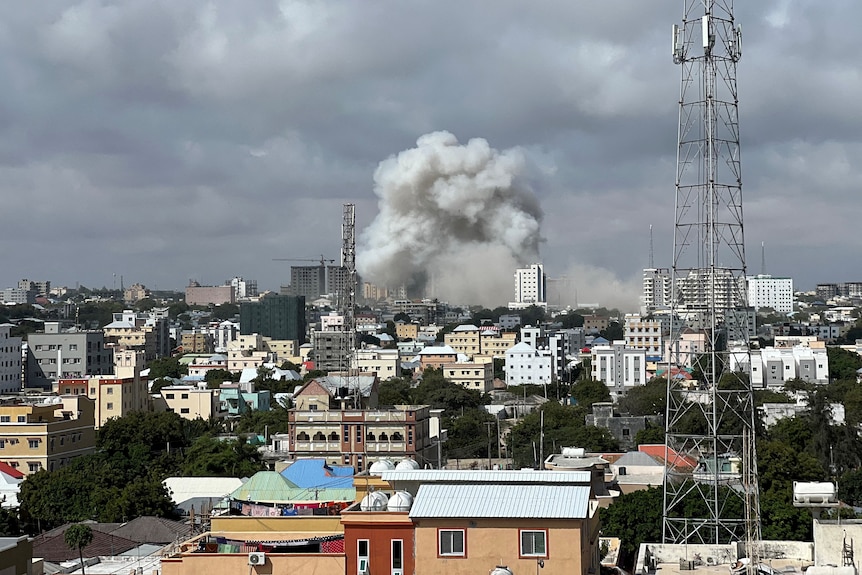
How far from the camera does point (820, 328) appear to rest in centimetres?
10381

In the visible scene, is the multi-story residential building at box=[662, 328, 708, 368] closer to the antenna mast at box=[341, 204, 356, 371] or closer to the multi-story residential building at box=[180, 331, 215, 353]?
the antenna mast at box=[341, 204, 356, 371]

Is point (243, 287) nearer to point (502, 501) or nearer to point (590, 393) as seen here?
point (590, 393)

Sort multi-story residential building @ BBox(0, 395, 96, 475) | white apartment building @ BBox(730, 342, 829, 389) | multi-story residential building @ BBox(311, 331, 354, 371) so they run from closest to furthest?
multi-story residential building @ BBox(0, 395, 96, 475) < white apartment building @ BBox(730, 342, 829, 389) < multi-story residential building @ BBox(311, 331, 354, 371)

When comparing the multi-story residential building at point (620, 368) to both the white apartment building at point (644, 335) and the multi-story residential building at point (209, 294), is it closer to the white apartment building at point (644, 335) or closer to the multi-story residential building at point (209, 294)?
the white apartment building at point (644, 335)

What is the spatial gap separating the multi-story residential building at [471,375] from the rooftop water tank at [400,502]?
5209 cm

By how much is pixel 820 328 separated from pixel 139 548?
9214cm

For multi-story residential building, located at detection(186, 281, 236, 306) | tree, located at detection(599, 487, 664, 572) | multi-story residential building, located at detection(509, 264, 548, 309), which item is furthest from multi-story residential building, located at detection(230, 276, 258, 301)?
tree, located at detection(599, 487, 664, 572)

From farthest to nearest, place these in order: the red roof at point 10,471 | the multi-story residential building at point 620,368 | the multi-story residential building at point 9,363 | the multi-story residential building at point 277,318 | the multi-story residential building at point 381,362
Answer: the multi-story residential building at point 277,318, the multi-story residential building at point 381,362, the multi-story residential building at point 620,368, the multi-story residential building at point 9,363, the red roof at point 10,471

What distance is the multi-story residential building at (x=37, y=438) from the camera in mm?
31938

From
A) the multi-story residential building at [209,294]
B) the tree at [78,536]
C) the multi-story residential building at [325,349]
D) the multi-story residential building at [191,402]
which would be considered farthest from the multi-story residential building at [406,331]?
the tree at [78,536]

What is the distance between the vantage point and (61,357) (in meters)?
61.1

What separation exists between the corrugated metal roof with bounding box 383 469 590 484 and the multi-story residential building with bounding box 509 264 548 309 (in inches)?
4084

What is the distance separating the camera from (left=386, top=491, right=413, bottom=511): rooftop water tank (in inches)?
415

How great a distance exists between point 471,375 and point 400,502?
53.1 metres
